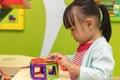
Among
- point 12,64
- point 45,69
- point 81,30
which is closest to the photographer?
point 45,69

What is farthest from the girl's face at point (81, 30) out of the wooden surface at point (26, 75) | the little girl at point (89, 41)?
the wooden surface at point (26, 75)

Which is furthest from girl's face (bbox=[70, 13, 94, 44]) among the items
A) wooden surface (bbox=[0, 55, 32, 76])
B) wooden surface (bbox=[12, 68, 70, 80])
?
wooden surface (bbox=[0, 55, 32, 76])

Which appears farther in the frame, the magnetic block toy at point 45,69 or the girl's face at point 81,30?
the girl's face at point 81,30

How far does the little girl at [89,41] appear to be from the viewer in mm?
701

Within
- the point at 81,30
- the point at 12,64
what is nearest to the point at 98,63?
the point at 81,30

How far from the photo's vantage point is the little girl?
70 cm

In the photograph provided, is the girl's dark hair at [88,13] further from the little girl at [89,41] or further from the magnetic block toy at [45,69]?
the magnetic block toy at [45,69]

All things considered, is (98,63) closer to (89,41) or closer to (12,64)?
(89,41)

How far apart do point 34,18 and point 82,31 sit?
2.75ft

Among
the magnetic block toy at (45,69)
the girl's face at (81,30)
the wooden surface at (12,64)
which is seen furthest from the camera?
the wooden surface at (12,64)

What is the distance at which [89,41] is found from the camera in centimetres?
84

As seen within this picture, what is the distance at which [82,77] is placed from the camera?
693 mm

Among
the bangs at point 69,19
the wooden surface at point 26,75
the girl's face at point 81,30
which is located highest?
the bangs at point 69,19

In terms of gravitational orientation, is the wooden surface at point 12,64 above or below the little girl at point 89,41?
below
